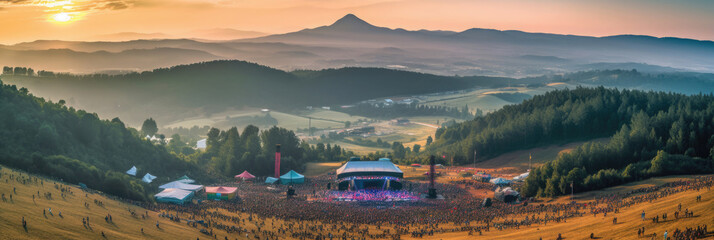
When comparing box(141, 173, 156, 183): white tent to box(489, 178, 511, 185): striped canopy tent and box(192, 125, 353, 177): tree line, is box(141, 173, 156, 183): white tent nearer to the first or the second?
box(192, 125, 353, 177): tree line

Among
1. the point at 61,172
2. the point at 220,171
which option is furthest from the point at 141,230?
the point at 220,171

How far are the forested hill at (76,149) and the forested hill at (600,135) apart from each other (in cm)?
4401

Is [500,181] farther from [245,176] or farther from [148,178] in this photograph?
[148,178]

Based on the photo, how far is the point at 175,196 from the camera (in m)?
69.0

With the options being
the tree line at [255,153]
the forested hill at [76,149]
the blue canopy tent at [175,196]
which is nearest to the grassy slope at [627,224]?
the blue canopy tent at [175,196]

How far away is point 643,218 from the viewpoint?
1874 inches

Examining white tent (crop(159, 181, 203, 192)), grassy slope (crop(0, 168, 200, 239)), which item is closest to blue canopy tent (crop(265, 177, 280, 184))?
white tent (crop(159, 181, 203, 192))

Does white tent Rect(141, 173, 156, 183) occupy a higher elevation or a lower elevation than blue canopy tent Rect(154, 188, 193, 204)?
lower

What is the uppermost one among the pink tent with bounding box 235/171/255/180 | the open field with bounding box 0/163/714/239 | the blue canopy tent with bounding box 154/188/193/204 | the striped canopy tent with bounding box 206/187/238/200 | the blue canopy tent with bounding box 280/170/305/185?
the open field with bounding box 0/163/714/239

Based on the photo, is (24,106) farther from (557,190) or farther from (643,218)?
(643,218)

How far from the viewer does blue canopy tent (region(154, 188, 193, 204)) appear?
68.5m

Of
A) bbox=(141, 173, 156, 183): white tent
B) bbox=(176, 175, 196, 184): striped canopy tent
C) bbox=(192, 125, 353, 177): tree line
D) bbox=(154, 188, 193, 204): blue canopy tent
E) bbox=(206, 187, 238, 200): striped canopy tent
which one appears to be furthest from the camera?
bbox=(192, 125, 353, 177): tree line

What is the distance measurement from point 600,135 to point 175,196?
70642 millimetres

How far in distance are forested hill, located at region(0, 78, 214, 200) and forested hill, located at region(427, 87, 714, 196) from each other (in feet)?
144
